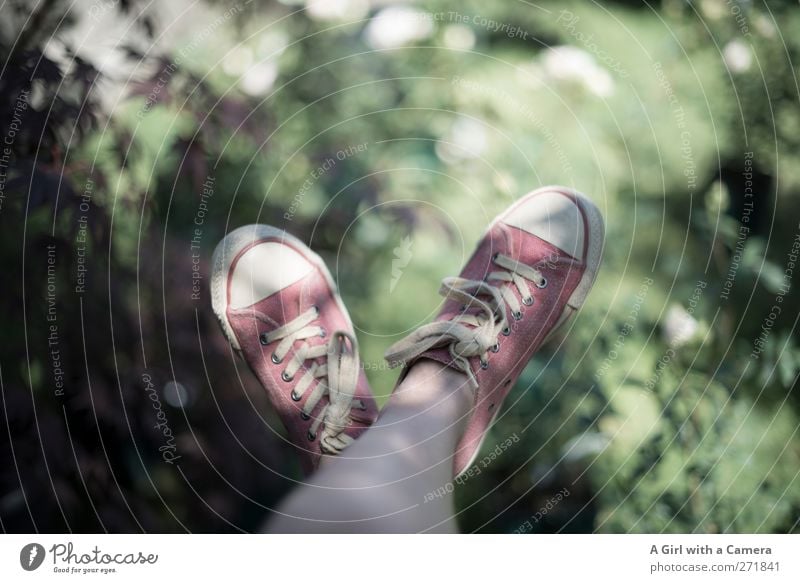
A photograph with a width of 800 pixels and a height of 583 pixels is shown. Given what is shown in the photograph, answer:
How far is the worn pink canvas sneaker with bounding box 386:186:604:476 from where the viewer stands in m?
0.91

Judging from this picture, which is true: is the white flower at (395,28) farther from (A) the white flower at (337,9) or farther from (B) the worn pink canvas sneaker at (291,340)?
(B) the worn pink canvas sneaker at (291,340)

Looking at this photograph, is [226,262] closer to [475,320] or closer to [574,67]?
[475,320]

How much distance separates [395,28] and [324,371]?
1.82 ft

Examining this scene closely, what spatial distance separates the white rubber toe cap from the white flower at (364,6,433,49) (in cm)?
39

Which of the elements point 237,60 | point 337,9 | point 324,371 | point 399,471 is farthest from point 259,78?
point 399,471

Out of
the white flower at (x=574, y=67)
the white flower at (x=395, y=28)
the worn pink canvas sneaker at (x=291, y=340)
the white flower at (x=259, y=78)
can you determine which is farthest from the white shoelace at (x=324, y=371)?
the white flower at (x=574, y=67)

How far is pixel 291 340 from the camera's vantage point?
0.92 m

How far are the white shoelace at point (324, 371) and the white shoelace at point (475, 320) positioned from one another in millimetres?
55

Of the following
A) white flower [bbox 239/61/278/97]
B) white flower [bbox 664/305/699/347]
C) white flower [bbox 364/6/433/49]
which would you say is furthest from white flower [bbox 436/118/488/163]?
white flower [bbox 664/305/699/347]

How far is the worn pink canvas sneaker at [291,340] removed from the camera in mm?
894

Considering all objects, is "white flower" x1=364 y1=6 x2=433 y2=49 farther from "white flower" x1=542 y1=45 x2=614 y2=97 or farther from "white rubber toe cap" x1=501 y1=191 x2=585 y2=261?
"white rubber toe cap" x1=501 y1=191 x2=585 y2=261
